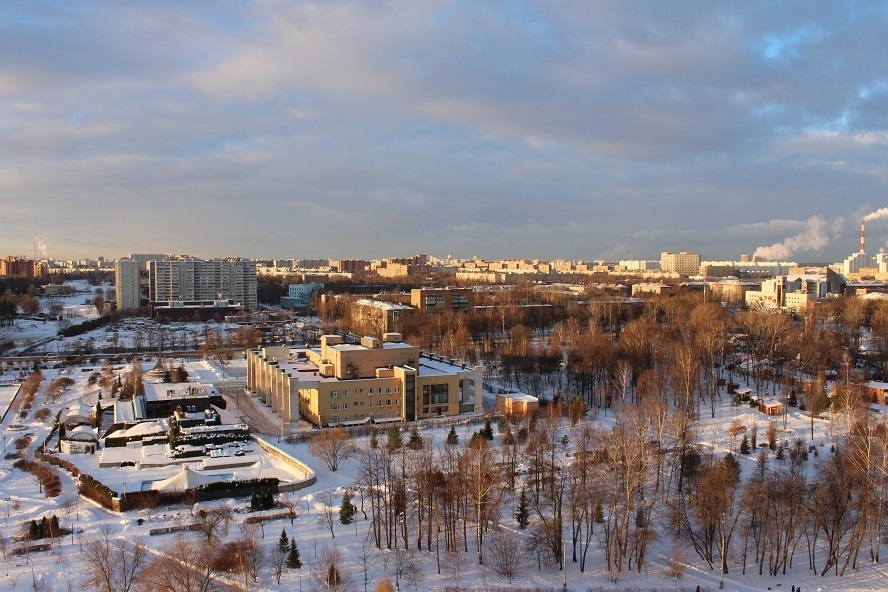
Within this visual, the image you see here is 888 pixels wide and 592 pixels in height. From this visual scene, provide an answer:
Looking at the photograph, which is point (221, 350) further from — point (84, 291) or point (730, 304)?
point (84, 291)

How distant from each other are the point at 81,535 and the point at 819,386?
1853 cm

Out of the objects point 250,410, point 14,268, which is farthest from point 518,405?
point 14,268

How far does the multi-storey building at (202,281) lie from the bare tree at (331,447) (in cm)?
4165

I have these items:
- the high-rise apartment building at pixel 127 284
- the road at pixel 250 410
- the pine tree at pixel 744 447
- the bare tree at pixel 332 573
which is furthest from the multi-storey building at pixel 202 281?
the bare tree at pixel 332 573

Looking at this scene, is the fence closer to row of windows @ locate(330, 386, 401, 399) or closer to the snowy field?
the snowy field

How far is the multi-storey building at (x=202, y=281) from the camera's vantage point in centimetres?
5522

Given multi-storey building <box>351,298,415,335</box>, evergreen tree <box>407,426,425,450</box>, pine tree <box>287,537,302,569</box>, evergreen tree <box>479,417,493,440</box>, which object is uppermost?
multi-storey building <box>351,298,415,335</box>

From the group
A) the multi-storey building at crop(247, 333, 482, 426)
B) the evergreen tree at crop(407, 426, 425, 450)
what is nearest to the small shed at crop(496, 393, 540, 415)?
the multi-storey building at crop(247, 333, 482, 426)

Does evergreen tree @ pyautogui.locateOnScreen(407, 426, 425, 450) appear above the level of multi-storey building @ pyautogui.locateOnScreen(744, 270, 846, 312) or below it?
below

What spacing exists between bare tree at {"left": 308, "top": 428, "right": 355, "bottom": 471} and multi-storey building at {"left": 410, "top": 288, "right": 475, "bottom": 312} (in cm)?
2608

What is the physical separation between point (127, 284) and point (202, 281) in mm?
5576

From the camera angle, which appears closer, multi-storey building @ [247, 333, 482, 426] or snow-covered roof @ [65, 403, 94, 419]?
multi-storey building @ [247, 333, 482, 426]

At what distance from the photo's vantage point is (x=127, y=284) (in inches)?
2168

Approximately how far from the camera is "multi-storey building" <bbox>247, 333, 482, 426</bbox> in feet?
60.1
